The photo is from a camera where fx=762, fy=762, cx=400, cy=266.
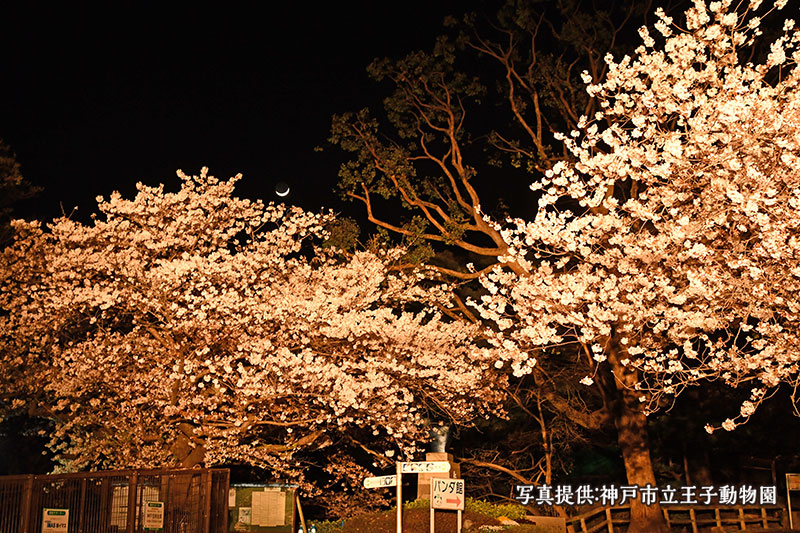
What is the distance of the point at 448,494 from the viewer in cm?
996

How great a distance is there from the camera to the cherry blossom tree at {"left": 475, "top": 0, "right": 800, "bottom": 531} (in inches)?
388

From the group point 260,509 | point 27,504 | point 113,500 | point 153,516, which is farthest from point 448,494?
point 27,504

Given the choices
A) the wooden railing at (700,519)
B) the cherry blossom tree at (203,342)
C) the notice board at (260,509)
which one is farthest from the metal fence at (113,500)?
the wooden railing at (700,519)

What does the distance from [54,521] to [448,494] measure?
5358mm

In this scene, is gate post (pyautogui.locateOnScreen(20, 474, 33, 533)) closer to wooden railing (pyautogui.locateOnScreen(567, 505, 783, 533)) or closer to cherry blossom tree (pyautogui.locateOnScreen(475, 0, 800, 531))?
cherry blossom tree (pyautogui.locateOnScreen(475, 0, 800, 531))

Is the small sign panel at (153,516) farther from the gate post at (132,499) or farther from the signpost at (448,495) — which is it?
the signpost at (448,495)

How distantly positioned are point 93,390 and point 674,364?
1192 centimetres

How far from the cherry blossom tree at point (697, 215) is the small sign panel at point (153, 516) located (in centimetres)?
654

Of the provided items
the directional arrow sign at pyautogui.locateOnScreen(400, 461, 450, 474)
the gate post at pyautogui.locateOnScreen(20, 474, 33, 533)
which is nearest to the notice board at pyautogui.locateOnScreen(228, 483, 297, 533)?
the gate post at pyautogui.locateOnScreen(20, 474, 33, 533)

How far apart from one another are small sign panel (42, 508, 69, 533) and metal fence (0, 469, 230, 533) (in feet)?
0.04

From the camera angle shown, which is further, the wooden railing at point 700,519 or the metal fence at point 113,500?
the wooden railing at point 700,519

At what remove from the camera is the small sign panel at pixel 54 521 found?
1033 cm

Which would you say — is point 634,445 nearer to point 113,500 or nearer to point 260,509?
point 260,509

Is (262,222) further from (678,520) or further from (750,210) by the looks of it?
(678,520)
